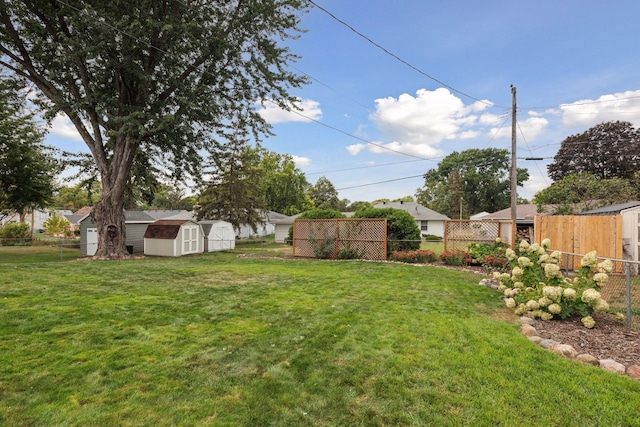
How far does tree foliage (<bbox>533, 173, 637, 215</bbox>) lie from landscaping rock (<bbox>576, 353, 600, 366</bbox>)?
19.0 meters

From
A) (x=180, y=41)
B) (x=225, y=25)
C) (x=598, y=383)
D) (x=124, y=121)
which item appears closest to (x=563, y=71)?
(x=598, y=383)

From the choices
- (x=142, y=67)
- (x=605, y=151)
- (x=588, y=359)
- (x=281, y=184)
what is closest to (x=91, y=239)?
(x=142, y=67)

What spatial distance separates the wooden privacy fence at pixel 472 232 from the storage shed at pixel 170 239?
1283cm

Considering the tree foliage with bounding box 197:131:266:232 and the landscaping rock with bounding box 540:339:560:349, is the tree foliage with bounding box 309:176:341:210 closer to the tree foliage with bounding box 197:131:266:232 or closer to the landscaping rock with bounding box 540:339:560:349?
the tree foliage with bounding box 197:131:266:232

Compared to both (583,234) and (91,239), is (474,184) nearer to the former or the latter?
(583,234)

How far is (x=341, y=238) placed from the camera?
40.8 ft

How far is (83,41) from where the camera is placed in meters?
10.1

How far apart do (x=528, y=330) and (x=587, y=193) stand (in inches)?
793

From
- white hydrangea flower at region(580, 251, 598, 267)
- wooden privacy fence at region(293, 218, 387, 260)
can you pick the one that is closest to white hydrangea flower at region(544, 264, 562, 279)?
white hydrangea flower at region(580, 251, 598, 267)

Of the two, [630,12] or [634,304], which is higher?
[630,12]

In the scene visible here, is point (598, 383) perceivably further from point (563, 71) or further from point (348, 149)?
point (348, 149)

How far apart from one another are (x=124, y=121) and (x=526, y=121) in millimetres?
16278

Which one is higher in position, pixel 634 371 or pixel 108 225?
pixel 108 225

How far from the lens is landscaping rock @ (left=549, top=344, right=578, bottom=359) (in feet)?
9.89
